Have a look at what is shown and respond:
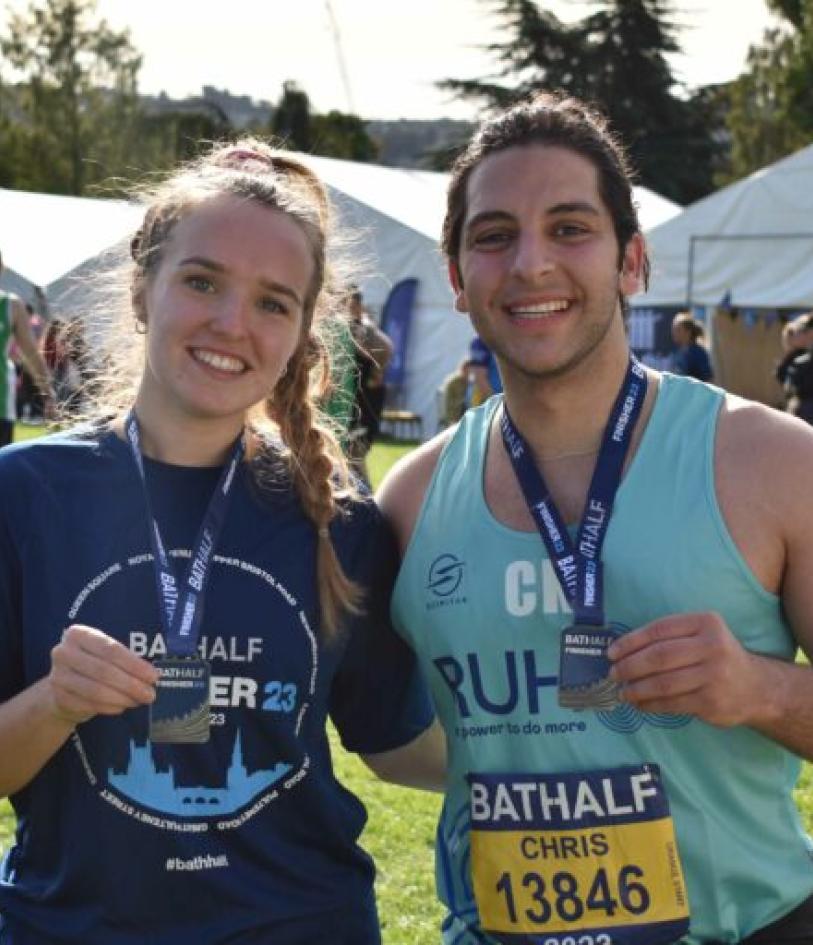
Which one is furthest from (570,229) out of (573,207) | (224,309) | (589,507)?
(224,309)

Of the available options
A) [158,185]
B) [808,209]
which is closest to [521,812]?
[158,185]

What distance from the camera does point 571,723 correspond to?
2.11 meters

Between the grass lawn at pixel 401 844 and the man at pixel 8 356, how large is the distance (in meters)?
3.86

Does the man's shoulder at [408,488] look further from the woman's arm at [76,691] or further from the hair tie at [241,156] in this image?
the woman's arm at [76,691]

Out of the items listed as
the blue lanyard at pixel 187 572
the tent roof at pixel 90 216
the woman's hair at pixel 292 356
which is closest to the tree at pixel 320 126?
the tent roof at pixel 90 216

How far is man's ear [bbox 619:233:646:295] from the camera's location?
7.97 ft

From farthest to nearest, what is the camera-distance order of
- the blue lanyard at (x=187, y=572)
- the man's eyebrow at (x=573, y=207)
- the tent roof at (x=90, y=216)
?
the tent roof at (x=90, y=216) < the man's eyebrow at (x=573, y=207) < the blue lanyard at (x=187, y=572)

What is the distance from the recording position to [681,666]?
1870 millimetres

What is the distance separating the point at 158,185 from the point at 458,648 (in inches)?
39.2

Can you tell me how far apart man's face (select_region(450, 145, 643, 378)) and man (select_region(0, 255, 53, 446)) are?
6.25 metres

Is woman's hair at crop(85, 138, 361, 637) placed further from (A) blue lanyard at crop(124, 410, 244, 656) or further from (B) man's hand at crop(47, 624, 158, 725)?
(B) man's hand at crop(47, 624, 158, 725)

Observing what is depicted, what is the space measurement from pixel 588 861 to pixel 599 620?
348 mm

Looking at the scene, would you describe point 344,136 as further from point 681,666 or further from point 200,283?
point 681,666

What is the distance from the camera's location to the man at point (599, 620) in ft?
6.71
